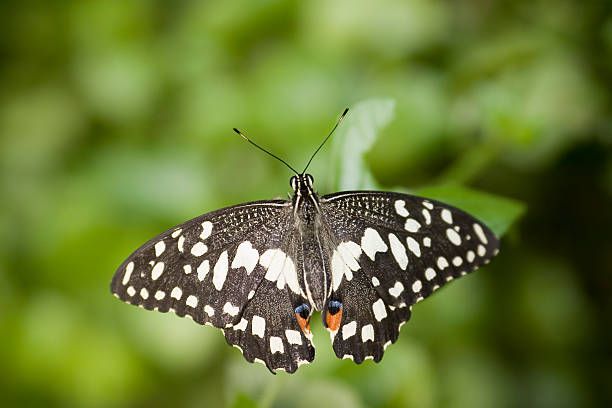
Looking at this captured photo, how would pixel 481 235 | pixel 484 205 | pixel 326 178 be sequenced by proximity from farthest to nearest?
1. pixel 326 178
2. pixel 484 205
3. pixel 481 235

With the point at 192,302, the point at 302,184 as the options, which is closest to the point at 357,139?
the point at 302,184

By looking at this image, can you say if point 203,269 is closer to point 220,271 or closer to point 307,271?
point 220,271

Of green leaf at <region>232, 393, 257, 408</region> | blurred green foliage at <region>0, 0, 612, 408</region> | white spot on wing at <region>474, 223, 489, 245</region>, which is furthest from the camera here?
blurred green foliage at <region>0, 0, 612, 408</region>

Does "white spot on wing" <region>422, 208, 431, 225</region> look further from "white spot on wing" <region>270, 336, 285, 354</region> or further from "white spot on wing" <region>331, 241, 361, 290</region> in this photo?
"white spot on wing" <region>270, 336, 285, 354</region>

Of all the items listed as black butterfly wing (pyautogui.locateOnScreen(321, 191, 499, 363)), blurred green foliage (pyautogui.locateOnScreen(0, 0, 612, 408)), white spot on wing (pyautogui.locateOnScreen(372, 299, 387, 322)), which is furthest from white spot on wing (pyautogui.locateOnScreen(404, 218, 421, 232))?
blurred green foliage (pyautogui.locateOnScreen(0, 0, 612, 408))

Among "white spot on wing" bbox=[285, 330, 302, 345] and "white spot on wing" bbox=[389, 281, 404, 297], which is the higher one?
"white spot on wing" bbox=[389, 281, 404, 297]

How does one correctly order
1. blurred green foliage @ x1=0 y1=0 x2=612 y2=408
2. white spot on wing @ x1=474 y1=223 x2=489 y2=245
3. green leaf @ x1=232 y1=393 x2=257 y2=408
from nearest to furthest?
white spot on wing @ x1=474 y1=223 x2=489 y2=245 → green leaf @ x1=232 y1=393 x2=257 y2=408 → blurred green foliage @ x1=0 y1=0 x2=612 y2=408

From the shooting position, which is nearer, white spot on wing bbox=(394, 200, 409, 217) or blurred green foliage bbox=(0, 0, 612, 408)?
white spot on wing bbox=(394, 200, 409, 217)
